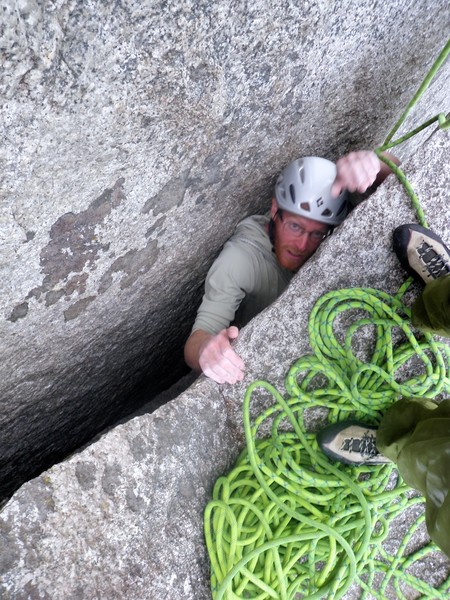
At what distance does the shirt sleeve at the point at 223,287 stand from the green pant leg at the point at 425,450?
716 millimetres

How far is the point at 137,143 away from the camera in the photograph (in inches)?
48.6

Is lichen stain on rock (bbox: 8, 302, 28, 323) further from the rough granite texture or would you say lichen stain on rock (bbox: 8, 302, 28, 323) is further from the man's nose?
the man's nose

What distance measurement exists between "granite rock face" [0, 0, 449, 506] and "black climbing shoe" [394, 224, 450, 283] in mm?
516

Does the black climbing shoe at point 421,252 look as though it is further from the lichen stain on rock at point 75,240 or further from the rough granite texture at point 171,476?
the lichen stain on rock at point 75,240

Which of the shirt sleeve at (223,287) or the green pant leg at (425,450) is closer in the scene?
the green pant leg at (425,450)

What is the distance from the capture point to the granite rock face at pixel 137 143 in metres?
1.00

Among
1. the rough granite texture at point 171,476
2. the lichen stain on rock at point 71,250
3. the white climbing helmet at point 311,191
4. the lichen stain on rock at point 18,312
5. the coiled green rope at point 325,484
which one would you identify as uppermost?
the lichen stain on rock at point 71,250

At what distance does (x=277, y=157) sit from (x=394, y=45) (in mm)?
547

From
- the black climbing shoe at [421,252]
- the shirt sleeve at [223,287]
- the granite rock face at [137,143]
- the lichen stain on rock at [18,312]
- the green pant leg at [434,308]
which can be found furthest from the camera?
the shirt sleeve at [223,287]

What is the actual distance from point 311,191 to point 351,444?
903mm

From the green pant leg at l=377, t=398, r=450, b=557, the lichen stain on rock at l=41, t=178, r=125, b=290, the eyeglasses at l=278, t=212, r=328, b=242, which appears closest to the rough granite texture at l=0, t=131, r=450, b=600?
the eyeglasses at l=278, t=212, r=328, b=242

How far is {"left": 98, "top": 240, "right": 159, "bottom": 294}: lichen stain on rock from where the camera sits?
1.58 m

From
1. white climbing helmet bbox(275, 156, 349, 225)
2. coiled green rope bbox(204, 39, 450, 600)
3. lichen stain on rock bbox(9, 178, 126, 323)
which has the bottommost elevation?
coiled green rope bbox(204, 39, 450, 600)

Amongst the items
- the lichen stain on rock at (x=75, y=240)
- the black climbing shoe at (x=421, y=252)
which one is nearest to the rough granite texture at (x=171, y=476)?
the black climbing shoe at (x=421, y=252)
